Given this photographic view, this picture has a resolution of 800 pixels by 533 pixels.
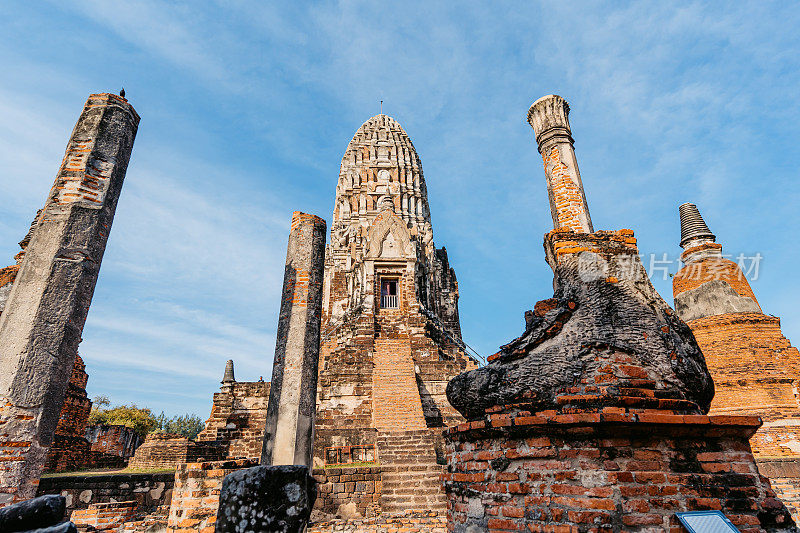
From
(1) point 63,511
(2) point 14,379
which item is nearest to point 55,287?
(2) point 14,379

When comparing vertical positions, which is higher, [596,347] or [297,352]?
[297,352]

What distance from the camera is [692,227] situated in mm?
13609

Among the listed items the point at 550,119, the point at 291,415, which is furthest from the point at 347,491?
the point at 550,119

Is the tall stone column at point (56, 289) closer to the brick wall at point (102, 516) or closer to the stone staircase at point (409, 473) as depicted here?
the brick wall at point (102, 516)

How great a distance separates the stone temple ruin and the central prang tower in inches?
3.5

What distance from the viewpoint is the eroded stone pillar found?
6059 millimetres

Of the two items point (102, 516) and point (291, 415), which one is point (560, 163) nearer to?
point (291, 415)

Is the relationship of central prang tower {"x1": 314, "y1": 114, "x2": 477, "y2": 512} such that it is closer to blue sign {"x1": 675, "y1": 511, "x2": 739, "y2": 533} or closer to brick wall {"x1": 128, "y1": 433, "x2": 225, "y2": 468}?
brick wall {"x1": 128, "y1": 433, "x2": 225, "y2": 468}

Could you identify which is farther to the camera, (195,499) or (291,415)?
(291,415)

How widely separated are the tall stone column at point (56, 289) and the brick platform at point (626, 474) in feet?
15.3

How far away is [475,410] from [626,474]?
1.23 meters

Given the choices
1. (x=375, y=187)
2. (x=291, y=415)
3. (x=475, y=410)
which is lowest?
(x=475, y=410)

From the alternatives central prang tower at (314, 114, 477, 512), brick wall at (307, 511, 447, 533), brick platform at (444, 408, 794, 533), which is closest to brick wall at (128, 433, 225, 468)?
central prang tower at (314, 114, 477, 512)

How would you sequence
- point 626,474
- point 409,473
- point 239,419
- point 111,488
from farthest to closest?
point 239,419
point 409,473
point 111,488
point 626,474
